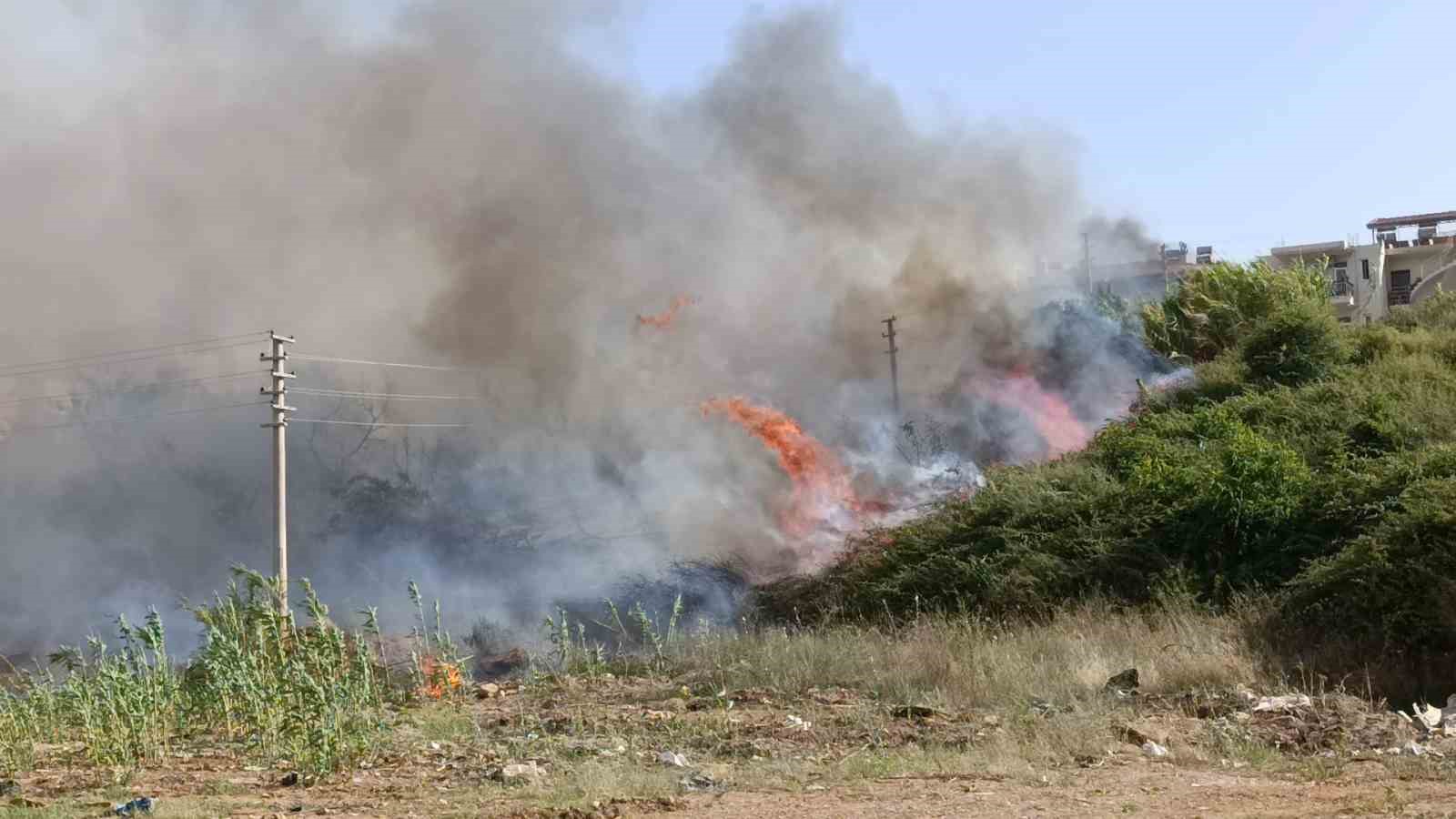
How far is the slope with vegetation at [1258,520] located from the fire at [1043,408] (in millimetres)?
1553

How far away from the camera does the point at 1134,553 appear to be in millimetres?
16609

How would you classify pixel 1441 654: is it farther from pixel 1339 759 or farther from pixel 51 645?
pixel 51 645

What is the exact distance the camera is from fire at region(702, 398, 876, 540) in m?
23.2

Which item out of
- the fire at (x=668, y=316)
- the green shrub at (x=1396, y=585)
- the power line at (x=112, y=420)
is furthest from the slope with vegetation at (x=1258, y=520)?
the power line at (x=112, y=420)

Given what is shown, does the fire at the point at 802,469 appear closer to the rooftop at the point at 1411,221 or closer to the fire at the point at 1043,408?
the fire at the point at 1043,408

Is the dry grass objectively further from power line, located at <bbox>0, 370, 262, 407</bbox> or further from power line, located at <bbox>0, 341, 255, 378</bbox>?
power line, located at <bbox>0, 370, 262, 407</bbox>

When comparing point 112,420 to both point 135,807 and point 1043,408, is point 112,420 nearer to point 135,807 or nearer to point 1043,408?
point 1043,408

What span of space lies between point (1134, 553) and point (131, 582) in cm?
2609

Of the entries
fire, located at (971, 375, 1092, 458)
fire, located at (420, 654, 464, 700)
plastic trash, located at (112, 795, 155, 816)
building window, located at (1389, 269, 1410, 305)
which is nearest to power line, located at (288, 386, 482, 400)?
fire, located at (971, 375, 1092, 458)

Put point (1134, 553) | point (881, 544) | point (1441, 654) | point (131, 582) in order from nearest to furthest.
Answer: point (1441, 654) → point (1134, 553) → point (881, 544) → point (131, 582)

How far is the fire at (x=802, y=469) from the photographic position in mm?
23156

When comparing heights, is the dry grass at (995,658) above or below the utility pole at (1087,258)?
below

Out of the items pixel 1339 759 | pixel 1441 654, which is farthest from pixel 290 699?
pixel 1441 654

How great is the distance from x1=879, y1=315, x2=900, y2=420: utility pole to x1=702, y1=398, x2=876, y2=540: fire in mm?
3542
